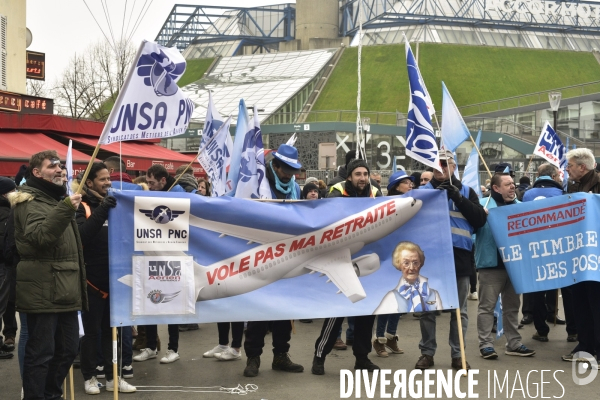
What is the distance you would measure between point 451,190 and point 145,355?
3507 mm

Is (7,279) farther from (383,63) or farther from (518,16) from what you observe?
(518,16)

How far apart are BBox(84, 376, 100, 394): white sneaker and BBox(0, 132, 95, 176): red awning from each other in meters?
12.3

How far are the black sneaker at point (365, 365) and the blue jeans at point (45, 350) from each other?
2809 millimetres

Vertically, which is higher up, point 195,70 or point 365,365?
point 195,70

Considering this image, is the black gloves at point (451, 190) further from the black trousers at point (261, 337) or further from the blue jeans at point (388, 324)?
the black trousers at point (261, 337)

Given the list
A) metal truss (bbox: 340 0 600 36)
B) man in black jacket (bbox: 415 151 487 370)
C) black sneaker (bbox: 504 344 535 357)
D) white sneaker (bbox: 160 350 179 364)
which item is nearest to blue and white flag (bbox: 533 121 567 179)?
black sneaker (bbox: 504 344 535 357)

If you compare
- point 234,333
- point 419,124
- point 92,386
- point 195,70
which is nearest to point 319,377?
point 234,333

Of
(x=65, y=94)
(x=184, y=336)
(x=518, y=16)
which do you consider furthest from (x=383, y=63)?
(x=184, y=336)

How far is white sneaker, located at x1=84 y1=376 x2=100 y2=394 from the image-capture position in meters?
7.21

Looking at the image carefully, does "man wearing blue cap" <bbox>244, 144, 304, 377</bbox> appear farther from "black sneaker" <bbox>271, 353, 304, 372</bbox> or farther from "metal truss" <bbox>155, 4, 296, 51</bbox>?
"metal truss" <bbox>155, 4, 296, 51</bbox>

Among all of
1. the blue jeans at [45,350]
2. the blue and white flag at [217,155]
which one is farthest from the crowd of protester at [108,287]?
the blue and white flag at [217,155]

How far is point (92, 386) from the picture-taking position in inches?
285

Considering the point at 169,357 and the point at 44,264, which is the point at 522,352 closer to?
the point at 169,357

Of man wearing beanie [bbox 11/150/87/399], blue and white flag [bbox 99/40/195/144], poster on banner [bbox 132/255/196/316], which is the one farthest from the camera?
poster on banner [bbox 132/255/196/316]
